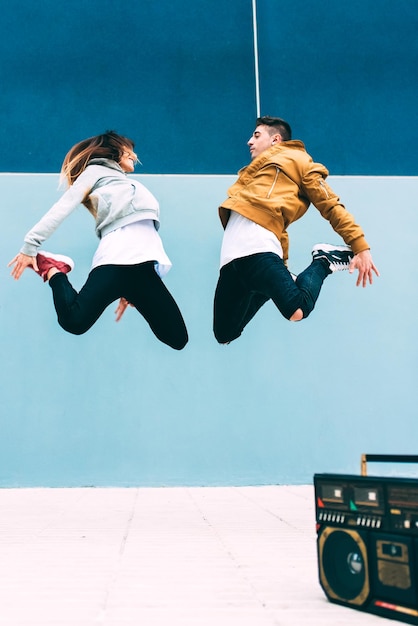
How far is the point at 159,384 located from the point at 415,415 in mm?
2006

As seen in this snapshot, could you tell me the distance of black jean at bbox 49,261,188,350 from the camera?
285cm

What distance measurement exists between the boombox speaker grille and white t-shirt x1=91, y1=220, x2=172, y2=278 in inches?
63.3

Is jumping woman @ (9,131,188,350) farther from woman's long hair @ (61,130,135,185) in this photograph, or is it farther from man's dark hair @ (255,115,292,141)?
man's dark hair @ (255,115,292,141)

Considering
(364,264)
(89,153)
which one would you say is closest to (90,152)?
(89,153)

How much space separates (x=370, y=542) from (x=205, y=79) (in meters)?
4.35

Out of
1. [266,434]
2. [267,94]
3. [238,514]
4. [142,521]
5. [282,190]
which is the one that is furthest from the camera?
[267,94]

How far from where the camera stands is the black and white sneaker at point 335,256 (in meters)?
2.90

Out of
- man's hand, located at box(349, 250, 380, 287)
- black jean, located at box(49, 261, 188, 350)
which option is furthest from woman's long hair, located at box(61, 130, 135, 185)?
man's hand, located at box(349, 250, 380, 287)

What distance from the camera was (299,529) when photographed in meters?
3.04

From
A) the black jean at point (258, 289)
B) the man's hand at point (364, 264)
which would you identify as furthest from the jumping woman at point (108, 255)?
the man's hand at point (364, 264)

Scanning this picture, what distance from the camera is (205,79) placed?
5145 millimetres

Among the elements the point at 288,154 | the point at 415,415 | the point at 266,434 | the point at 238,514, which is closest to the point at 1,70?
the point at 288,154

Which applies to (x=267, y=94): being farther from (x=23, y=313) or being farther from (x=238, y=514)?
(x=238, y=514)

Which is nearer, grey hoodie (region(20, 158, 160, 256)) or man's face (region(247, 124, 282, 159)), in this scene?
grey hoodie (region(20, 158, 160, 256))
